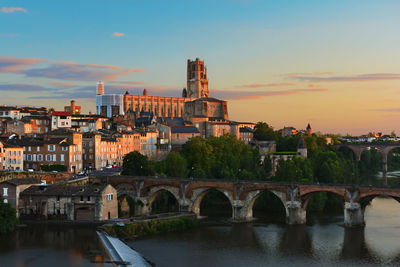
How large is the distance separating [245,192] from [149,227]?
12.8 m

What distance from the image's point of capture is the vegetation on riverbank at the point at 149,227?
50.9 metres

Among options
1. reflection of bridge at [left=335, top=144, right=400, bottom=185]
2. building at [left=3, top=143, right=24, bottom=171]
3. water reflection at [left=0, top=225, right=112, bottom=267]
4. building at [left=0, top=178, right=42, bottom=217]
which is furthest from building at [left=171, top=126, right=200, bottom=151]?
water reflection at [left=0, top=225, right=112, bottom=267]

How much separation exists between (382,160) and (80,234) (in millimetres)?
98027

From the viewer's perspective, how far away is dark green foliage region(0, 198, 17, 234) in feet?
165

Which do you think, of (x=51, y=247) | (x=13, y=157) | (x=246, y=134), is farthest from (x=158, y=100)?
(x=51, y=247)

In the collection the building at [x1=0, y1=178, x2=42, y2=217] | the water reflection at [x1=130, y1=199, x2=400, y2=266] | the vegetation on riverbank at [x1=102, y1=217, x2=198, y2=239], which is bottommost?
the water reflection at [x1=130, y1=199, x2=400, y2=266]

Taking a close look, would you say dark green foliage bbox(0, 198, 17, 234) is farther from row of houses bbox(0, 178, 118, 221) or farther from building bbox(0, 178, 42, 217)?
row of houses bbox(0, 178, 118, 221)

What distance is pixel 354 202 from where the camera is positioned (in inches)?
2190

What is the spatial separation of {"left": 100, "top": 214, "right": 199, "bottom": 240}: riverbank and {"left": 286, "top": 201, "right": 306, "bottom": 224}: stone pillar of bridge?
1007 centimetres

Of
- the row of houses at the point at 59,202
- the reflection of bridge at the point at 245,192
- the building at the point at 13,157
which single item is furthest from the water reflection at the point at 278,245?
the building at the point at 13,157

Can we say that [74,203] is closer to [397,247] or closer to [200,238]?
[200,238]

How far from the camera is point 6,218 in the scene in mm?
51094

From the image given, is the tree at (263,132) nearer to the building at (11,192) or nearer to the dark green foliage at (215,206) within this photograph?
the dark green foliage at (215,206)

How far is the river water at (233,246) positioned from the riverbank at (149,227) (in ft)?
4.02
